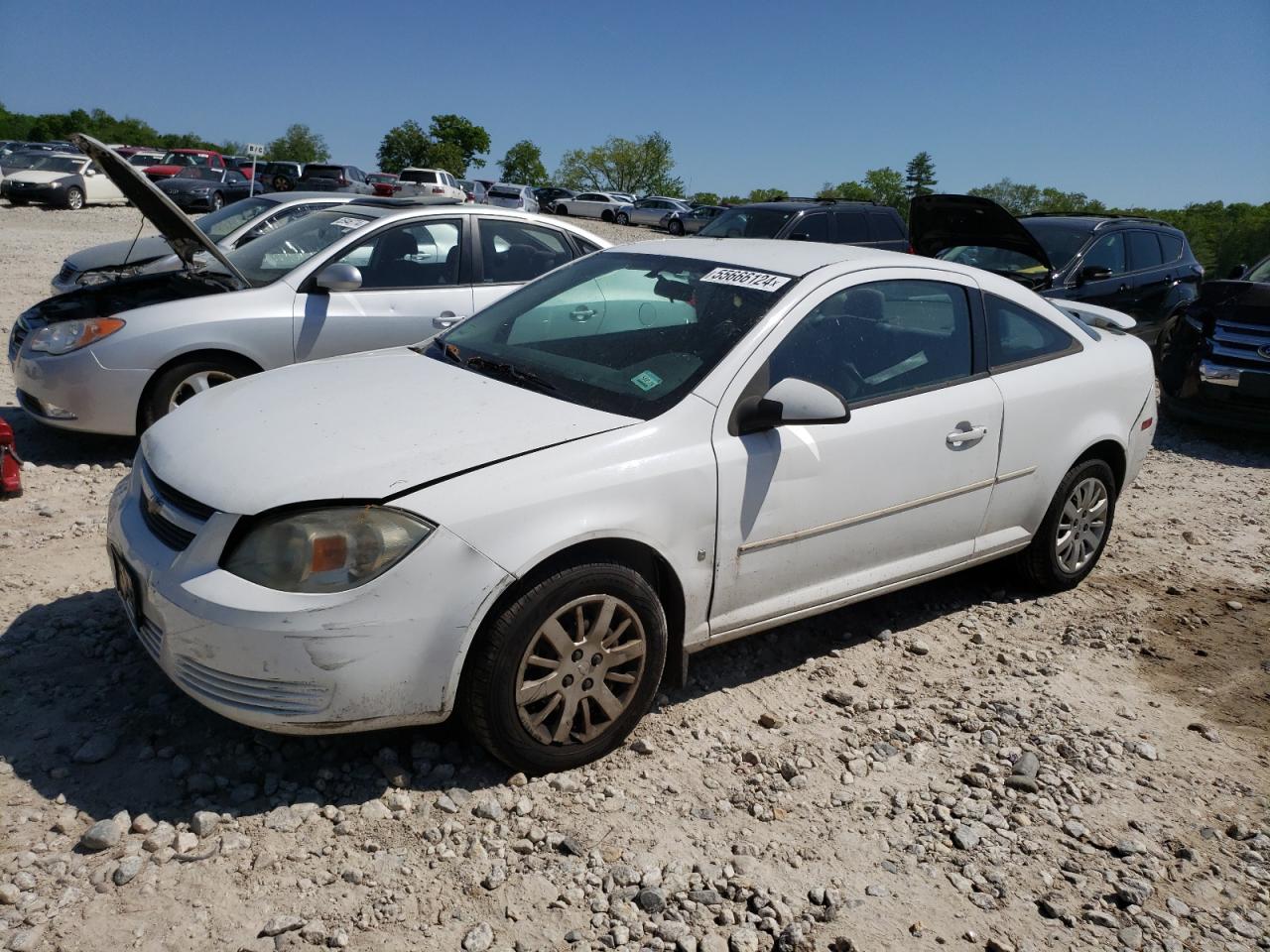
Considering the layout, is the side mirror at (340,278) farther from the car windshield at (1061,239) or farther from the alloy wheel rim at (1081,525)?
the car windshield at (1061,239)

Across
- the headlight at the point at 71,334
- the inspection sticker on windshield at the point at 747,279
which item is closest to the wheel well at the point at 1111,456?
the inspection sticker on windshield at the point at 747,279

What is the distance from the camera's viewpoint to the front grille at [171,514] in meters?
2.94

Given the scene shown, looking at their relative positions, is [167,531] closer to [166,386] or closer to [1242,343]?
[166,386]

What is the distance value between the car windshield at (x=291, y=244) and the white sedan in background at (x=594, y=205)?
145 feet

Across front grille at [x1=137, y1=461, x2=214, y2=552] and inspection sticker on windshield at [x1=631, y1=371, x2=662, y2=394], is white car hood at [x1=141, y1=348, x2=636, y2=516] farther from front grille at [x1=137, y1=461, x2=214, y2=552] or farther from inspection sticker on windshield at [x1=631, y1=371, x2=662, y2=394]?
inspection sticker on windshield at [x1=631, y1=371, x2=662, y2=394]

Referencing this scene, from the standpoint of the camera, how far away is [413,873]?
272 cm

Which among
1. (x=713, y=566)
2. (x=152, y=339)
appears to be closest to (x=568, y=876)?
(x=713, y=566)

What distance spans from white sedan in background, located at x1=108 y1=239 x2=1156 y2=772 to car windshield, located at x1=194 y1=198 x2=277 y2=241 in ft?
16.7

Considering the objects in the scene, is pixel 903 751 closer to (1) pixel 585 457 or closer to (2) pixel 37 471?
(1) pixel 585 457

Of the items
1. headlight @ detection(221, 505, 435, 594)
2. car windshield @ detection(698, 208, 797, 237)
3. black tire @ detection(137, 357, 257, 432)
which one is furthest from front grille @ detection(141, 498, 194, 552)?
car windshield @ detection(698, 208, 797, 237)

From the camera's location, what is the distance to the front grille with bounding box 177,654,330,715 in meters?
2.77

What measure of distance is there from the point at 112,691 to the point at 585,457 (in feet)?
6.09

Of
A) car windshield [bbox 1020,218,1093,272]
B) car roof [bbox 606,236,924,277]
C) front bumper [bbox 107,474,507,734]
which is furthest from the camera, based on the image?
car windshield [bbox 1020,218,1093,272]

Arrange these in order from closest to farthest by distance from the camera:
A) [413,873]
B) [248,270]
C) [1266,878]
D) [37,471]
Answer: [413,873] < [1266,878] < [37,471] < [248,270]
